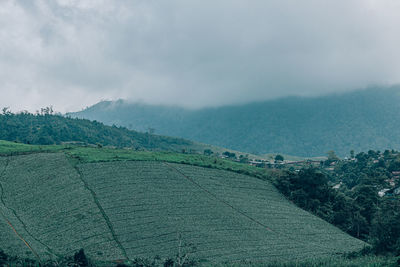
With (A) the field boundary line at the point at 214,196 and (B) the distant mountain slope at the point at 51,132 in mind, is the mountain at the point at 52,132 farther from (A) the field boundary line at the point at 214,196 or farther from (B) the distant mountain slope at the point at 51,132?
(A) the field boundary line at the point at 214,196

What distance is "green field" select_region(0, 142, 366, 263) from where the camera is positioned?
5831 cm

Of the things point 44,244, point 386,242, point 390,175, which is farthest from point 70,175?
point 390,175

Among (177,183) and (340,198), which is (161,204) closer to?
(177,183)

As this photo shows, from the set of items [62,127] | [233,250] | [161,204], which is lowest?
[233,250]

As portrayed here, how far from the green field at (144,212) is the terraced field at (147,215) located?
0.15 meters

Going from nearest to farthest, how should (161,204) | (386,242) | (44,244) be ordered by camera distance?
(44,244), (386,242), (161,204)

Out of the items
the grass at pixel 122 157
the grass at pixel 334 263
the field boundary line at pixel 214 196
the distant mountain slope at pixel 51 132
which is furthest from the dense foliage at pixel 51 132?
the grass at pixel 334 263

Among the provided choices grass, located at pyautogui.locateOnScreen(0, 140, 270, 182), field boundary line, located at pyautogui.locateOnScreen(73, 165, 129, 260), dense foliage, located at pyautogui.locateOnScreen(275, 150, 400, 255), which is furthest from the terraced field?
dense foliage, located at pyautogui.locateOnScreen(275, 150, 400, 255)

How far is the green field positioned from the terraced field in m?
0.15

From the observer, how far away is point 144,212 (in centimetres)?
6762

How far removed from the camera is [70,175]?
80.4 metres

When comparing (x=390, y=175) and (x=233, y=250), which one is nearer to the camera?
(x=233, y=250)

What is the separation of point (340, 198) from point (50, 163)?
58.0m

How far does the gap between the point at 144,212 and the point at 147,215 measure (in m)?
1.11
